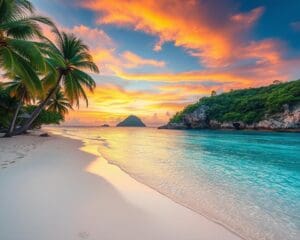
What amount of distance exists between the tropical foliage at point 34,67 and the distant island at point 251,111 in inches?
2249

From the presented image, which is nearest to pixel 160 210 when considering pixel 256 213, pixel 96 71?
pixel 256 213

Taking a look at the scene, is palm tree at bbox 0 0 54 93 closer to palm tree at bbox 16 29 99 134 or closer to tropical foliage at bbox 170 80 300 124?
palm tree at bbox 16 29 99 134

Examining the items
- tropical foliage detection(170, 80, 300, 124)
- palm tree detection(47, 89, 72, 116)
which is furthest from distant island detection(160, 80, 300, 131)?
palm tree detection(47, 89, 72, 116)

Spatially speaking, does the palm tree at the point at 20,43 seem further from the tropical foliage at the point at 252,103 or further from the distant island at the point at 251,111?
the tropical foliage at the point at 252,103

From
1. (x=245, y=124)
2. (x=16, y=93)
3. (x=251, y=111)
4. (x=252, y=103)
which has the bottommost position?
(x=245, y=124)

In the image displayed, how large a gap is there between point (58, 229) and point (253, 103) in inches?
3205

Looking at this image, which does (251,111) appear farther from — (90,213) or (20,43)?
(90,213)

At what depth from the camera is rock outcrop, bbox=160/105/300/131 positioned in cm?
5620

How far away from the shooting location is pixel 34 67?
10.3m

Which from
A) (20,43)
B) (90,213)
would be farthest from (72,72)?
(90,213)

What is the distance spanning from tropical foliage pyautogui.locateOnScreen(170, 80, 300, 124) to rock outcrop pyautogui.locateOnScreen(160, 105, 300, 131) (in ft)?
4.79

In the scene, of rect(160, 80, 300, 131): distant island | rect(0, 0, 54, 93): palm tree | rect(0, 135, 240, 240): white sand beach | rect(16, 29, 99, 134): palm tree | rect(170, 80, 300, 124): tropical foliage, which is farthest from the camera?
rect(170, 80, 300, 124): tropical foliage

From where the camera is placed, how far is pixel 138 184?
6.20 metres

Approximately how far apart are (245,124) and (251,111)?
5.08 metres
